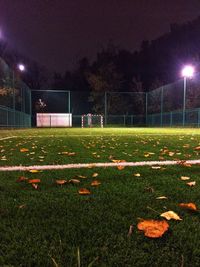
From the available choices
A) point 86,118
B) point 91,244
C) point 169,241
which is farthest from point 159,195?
point 86,118

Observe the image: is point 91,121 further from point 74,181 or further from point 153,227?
point 153,227

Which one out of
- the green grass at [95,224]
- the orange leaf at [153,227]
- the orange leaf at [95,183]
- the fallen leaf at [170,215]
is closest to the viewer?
the green grass at [95,224]

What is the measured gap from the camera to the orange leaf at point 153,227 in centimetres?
150

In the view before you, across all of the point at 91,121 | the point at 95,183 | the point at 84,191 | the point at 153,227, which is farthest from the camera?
the point at 91,121

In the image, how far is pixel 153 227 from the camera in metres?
1.58

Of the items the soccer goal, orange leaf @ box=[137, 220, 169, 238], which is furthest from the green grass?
the soccer goal

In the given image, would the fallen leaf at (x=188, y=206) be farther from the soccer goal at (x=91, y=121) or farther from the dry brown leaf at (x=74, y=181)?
the soccer goal at (x=91, y=121)

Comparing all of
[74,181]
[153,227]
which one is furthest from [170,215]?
[74,181]

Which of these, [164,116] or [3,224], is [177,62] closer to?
[164,116]

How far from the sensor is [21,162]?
147 inches

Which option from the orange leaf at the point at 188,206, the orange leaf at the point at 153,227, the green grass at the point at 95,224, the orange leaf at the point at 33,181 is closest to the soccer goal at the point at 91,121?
the orange leaf at the point at 33,181

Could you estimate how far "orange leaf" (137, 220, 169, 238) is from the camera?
4.92 feet

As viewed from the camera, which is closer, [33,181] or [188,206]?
[188,206]

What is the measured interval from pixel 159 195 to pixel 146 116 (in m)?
31.5
